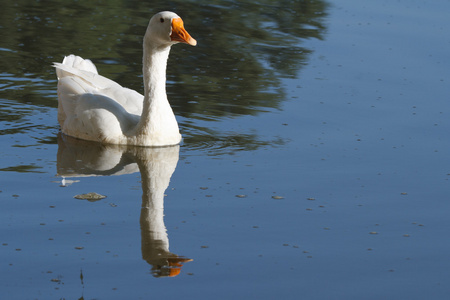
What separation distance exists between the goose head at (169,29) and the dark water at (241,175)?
4.49ft

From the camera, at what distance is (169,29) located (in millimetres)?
10461

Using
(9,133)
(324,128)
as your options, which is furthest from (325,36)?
(9,133)

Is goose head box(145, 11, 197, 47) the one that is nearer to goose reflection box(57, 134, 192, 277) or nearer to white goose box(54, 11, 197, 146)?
white goose box(54, 11, 197, 146)

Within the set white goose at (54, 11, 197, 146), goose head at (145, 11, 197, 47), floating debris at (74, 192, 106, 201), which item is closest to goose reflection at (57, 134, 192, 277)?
white goose at (54, 11, 197, 146)

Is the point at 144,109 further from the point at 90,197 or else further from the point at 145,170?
the point at 90,197

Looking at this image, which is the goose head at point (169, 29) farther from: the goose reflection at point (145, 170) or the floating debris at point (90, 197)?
the floating debris at point (90, 197)

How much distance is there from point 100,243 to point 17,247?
71cm

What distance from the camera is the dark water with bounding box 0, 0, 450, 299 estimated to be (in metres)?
7.17

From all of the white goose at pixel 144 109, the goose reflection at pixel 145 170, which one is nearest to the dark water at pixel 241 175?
the goose reflection at pixel 145 170

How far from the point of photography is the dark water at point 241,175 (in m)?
7.17

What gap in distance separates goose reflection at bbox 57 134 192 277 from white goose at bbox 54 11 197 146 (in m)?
0.13

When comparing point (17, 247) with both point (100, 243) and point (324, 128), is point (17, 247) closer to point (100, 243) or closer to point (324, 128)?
point (100, 243)

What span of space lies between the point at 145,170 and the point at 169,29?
179 centimetres

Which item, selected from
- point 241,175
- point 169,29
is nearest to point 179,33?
point 169,29
